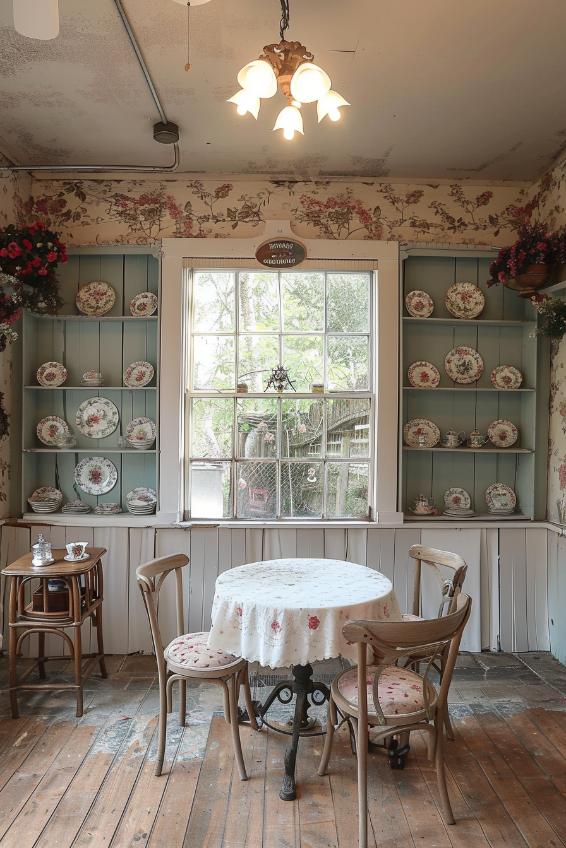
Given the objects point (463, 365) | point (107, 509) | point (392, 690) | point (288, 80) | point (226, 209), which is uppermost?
point (226, 209)

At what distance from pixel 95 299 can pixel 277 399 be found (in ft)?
4.44

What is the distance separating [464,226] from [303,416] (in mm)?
1656

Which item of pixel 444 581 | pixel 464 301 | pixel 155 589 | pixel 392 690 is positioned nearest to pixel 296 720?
pixel 392 690

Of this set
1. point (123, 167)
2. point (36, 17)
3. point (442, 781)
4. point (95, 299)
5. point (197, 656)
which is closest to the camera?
point (36, 17)

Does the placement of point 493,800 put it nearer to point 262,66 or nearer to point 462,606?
point 462,606

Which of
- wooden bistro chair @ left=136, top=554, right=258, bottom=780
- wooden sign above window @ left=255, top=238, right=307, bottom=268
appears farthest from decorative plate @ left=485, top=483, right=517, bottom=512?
wooden bistro chair @ left=136, top=554, right=258, bottom=780

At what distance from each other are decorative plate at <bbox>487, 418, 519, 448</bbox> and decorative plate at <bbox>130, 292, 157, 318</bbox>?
2.37 metres

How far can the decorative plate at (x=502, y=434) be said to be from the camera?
13.1 feet

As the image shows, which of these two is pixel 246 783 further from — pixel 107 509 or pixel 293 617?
pixel 107 509

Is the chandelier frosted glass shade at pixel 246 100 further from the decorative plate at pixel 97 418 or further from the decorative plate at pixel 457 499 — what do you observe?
the decorative plate at pixel 457 499

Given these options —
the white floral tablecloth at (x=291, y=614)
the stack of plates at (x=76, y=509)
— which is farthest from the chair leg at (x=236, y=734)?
the stack of plates at (x=76, y=509)

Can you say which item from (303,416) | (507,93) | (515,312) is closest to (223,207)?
(303,416)

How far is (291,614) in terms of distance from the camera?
2324 mm

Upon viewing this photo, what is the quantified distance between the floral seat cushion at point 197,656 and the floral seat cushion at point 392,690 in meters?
0.50
